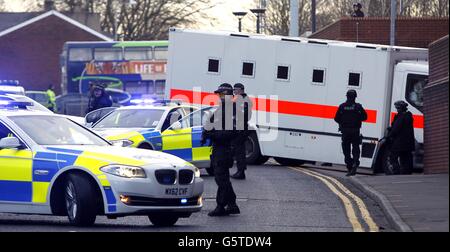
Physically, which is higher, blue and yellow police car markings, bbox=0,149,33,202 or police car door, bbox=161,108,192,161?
blue and yellow police car markings, bbox=0,149,33,202

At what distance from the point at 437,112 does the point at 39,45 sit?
6045 centimetres

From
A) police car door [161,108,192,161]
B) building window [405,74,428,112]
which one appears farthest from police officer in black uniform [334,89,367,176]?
police car door [161,108,192,161]

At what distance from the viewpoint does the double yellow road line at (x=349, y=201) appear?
1498 cm

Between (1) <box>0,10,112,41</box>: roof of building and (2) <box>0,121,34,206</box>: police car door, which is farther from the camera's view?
(1) <box>0,10,112,41</box>: roof of building

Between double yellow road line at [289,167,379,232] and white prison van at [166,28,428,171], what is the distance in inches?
54.8

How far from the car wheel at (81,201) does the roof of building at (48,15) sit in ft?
215

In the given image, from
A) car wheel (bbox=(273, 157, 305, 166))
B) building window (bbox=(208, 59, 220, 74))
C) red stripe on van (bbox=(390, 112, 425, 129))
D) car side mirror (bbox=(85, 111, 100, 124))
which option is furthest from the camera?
car wheel (bbox=(273, 157, 305, 166))

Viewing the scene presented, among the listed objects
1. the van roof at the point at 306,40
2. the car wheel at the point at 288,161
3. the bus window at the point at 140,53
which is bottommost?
the car wheel at the point at 288,161

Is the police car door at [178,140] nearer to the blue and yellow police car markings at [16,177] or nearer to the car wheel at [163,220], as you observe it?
the car wheel at [163,220]

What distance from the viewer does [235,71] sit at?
29.0m

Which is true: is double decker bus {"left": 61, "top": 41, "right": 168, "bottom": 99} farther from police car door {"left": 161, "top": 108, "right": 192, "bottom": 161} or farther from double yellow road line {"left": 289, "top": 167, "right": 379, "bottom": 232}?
Result: police car door {"left": 161, "top": 108, "right": 192, "bottom": 161}

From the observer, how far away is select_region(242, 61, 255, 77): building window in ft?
94.5

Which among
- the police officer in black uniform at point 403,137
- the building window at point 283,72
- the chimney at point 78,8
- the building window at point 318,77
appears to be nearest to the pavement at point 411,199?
the police officer in black uniform at point 403,137
